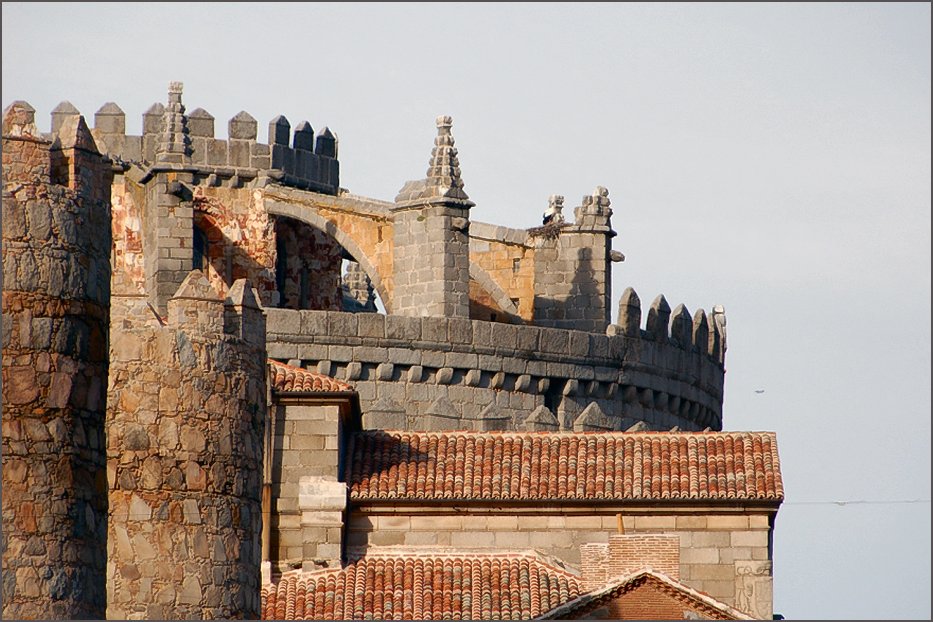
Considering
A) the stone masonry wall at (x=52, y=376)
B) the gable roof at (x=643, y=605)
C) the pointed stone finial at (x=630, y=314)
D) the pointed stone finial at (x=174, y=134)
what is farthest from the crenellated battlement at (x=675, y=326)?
the stone masonry wall at (x=52, y=376)

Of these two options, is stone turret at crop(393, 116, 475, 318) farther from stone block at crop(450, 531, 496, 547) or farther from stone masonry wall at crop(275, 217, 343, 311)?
stone block at crop(450, 531, 496, 547)

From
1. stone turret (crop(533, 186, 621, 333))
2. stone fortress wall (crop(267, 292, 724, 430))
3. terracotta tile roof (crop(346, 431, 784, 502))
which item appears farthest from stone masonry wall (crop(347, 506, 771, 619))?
stone turret (crop(533, 186, 621, 333))

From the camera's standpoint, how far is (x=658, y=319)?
4738 cm

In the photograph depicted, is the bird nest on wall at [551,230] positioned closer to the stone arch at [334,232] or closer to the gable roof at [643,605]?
the stone arch at [334,232]

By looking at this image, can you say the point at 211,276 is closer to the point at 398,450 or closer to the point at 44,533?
the point at 398,450

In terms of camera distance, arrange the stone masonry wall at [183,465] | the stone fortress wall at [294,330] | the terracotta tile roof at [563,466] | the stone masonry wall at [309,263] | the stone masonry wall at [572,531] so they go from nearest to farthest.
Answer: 1. the stone masonry wall at [183,465]
2. the stone fortress wall at [294,330]
3. the stone masonry wall at [572,531]
4. the terracotta tile roof at [563,466]
5. the stone masonry wall at [309,263]

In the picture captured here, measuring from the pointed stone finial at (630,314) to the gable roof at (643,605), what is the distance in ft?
42.2

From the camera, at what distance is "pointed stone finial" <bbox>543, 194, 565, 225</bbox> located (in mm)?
49169

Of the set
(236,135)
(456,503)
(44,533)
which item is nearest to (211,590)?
(44,533)

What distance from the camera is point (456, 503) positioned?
38125 mm

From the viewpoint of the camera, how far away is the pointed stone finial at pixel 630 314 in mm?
46594

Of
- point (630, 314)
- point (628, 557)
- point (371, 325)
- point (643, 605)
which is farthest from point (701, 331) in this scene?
point (643, 605)

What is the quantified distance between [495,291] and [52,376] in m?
27.0

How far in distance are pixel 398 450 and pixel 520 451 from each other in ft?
5.26
